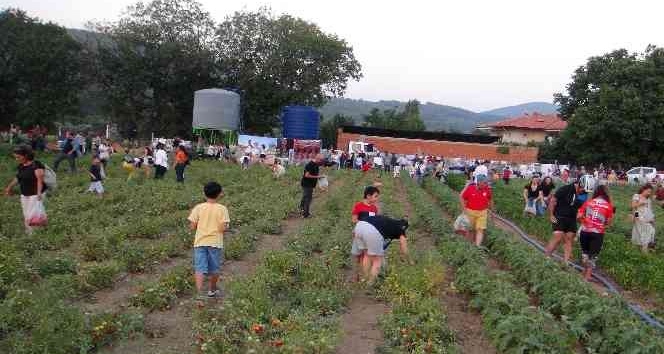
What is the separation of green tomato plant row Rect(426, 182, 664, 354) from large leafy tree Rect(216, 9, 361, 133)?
143 feet

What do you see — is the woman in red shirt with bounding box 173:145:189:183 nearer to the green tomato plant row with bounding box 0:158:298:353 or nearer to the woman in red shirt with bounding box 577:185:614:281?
the green tomato plant row with bounding box 0:158:298:353

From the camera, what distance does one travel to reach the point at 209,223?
768 cm

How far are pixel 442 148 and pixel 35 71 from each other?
34.2 m

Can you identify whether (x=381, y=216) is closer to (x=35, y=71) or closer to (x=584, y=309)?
(x=584, y=309)

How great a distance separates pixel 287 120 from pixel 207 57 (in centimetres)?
1016

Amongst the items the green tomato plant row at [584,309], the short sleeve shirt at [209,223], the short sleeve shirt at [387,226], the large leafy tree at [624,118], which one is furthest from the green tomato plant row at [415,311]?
the large leafy tree at [624,118]

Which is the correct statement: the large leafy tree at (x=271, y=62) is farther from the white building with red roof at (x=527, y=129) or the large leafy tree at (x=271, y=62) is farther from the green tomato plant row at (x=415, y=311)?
the green tomato plant row at (x=415, y=311)

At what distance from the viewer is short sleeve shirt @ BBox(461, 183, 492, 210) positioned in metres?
12.3

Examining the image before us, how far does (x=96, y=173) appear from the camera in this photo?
16.4m

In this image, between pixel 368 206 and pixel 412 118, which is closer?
pixel 368 206

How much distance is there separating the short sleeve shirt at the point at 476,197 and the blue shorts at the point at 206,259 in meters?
6.12

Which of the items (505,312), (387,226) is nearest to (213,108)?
(387,226)

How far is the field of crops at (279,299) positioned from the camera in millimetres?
5926

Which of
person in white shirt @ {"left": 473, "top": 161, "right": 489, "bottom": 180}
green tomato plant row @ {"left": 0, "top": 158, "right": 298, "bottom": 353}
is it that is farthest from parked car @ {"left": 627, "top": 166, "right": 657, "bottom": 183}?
A: green tomato plant row @ {"left": 0, "top": 158, "right": 298, "bottom": 353}
